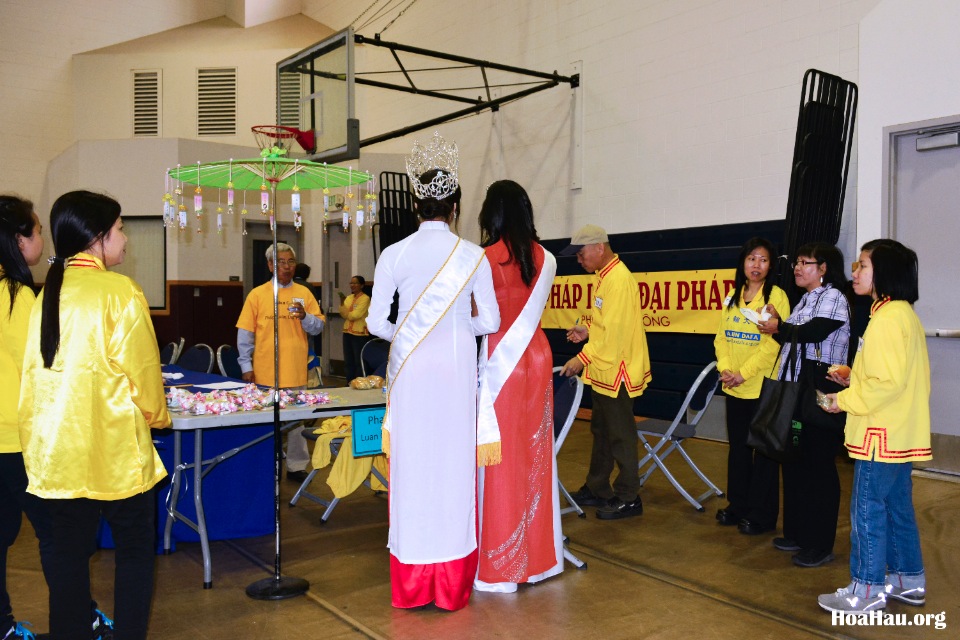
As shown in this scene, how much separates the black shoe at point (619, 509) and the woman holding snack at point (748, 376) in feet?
1.41

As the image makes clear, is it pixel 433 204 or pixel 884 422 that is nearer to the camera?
pixel 884 422

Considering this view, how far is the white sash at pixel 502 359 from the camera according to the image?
2988mm

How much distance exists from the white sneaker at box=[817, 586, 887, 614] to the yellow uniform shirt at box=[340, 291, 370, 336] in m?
6.42

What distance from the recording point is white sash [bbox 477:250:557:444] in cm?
299

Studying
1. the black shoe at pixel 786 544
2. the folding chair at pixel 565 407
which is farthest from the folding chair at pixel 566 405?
the black shoe at pixel 786 544

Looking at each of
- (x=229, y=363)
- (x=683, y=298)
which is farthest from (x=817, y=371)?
(x=229, y=363)

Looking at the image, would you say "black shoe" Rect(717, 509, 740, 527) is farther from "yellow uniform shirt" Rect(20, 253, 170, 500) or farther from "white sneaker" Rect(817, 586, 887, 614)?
"yellow uniform shirt" Rect(20, 253, 170, 500)

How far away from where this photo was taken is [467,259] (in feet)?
9.43

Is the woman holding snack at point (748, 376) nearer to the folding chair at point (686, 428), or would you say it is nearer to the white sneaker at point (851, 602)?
the folding chair at point (686, 428)

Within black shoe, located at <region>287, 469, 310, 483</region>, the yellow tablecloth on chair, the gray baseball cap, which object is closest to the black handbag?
the gray baseball cap

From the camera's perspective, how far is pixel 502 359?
3.05 m

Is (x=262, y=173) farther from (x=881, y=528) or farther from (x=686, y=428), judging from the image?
(x=881, y=528)

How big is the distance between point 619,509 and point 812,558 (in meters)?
1.05

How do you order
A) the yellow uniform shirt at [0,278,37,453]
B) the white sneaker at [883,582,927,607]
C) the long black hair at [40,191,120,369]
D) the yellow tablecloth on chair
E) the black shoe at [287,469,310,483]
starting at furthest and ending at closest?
the black shoe at [287,469,310,483], the yellow tablecloth on chair, the white sneaker at [883,582,927,607], the yellow uniform shirt at [0,278,37,453], the long black hair at [40,191,120,369]
